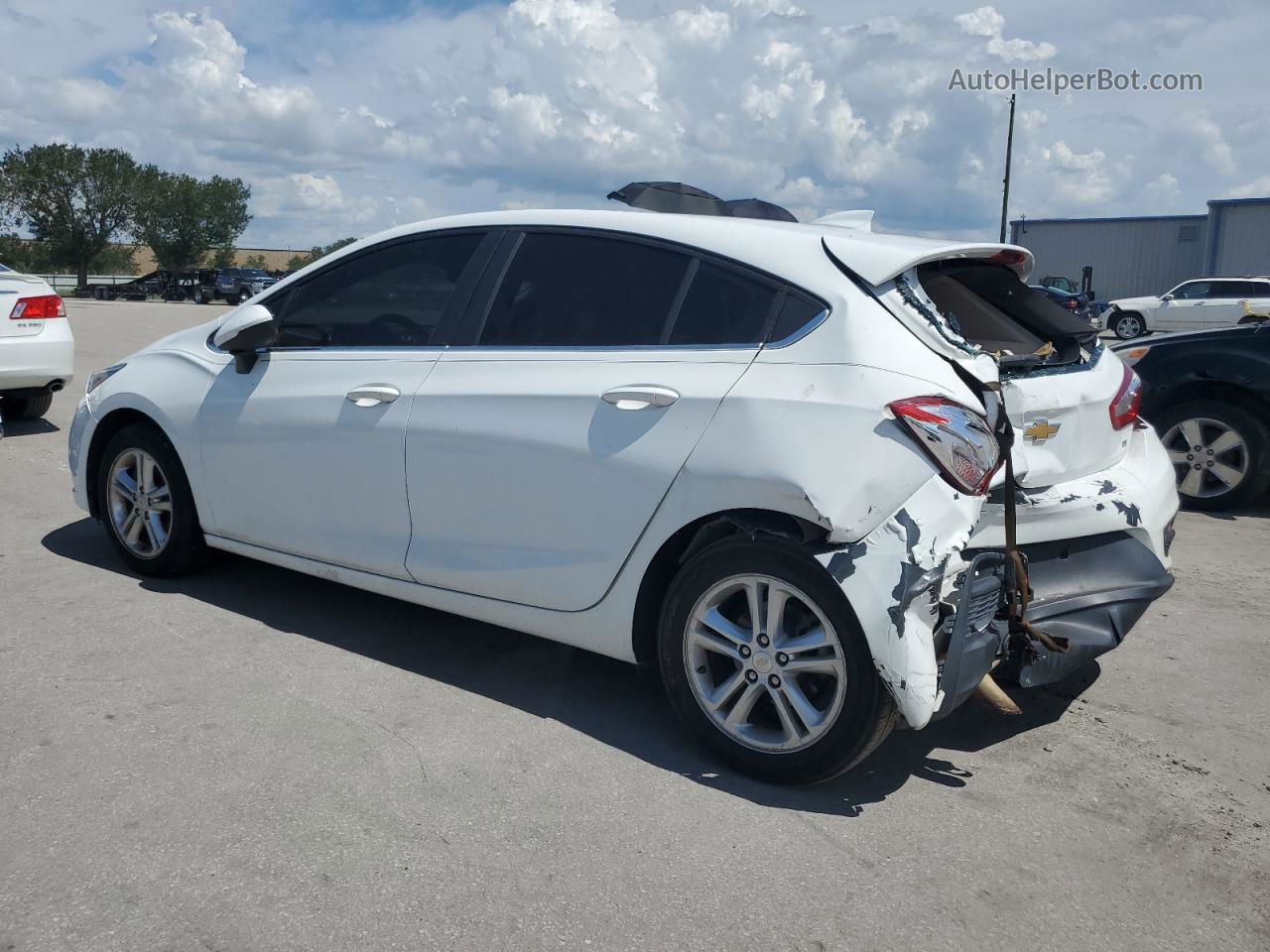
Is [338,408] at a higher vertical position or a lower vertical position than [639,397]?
lower

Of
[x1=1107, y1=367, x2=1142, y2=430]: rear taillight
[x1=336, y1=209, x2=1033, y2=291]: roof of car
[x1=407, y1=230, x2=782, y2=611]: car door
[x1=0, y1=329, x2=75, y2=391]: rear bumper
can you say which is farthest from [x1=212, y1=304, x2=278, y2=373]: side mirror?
[x1=0, y1=329, x2=75, y2=391]: rear bumper

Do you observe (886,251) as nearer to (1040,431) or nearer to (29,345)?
(1040,431)

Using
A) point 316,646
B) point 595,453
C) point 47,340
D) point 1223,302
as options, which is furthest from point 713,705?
point 1223,302

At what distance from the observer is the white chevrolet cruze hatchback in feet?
10.3

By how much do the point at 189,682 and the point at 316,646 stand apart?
21.1 inches

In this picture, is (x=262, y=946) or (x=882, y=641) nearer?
(x=262, y=946)

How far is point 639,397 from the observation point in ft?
11.6

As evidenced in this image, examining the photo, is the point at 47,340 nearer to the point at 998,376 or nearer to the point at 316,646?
the point at 316,646

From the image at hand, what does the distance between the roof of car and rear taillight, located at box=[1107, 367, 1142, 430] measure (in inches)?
22.0

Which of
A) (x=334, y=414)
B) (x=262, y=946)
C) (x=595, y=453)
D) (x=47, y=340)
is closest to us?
(x=262, y=946)

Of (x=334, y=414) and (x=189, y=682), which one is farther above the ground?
(x=334, y=414)

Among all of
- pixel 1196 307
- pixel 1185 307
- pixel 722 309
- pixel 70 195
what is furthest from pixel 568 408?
pixel 70 195

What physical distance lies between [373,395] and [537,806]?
5.63 ft

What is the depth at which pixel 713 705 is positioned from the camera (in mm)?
3434
